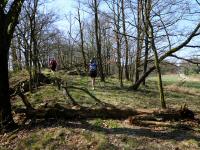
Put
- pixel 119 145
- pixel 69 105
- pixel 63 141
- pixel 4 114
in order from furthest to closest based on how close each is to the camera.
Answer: pixel 69 105, pixel 4 114, pixel 63 141, pixel 119 145

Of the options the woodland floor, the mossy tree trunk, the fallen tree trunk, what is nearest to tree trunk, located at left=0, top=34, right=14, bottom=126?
the mossy tree trunk

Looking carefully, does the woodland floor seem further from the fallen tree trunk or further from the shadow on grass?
the fallen tree trunk

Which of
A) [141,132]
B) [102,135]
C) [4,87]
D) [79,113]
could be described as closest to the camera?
[102,135]

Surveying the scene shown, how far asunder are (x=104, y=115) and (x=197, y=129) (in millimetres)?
3467

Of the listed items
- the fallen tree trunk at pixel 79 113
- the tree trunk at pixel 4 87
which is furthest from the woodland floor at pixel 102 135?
the tree trunk at pixel 4 87

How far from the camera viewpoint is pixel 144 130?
12609 millimetres

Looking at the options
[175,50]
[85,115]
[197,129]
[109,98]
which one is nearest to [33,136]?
[85,115]

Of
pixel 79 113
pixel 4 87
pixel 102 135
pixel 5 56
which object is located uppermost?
pixel 5 56

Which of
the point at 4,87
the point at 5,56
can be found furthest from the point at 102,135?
the point at 5,56

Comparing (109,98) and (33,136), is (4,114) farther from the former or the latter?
(109,98)

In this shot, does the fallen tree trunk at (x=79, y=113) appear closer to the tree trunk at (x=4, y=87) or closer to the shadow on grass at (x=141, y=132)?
the shadow on grass at (x=141, y=132)

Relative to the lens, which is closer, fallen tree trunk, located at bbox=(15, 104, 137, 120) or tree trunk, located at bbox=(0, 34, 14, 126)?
tree trunk, located at bbox=(0, 34, 14, 126)

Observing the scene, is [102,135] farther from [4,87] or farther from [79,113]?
[4,87]

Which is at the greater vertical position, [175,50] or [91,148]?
[175,50]
